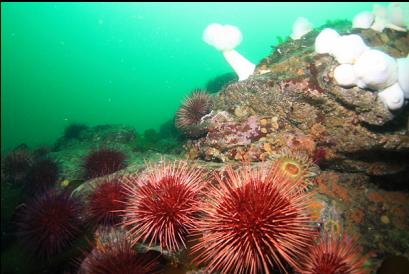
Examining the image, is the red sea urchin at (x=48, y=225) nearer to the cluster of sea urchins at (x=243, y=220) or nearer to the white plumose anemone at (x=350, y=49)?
the cluster of sea urchins at (x=243, y=220)

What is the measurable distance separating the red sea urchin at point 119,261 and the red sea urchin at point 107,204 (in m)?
0.60

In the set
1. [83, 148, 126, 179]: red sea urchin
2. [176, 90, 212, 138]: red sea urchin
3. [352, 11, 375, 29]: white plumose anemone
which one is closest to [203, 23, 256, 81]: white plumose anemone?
[176, 90, 212, 138]: red sea urchin

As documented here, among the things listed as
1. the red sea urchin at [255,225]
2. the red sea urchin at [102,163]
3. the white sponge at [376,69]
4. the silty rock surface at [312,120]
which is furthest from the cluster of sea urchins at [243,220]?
the red sea urchin at [102,163]

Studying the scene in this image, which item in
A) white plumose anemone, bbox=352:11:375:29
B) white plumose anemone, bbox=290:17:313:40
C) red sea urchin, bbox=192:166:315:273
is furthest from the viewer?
white plumose anemone, bbox=290:17:313:40

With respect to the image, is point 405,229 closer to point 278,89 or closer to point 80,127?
point 278,89

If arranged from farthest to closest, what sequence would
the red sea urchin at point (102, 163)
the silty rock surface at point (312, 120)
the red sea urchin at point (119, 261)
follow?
the red sea urchin at point (102, 163) < the silty rock surface at point (312, 120) < the red sea urchin at point (119, 261)

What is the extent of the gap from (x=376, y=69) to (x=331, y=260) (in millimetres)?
3313

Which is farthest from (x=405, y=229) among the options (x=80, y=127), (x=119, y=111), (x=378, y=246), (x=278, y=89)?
(x=119, y=111)

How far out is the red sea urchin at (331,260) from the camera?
321 cm

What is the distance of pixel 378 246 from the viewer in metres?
4.70

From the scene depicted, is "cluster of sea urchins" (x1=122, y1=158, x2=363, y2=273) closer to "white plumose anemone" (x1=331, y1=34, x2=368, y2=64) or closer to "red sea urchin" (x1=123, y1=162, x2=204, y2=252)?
"red sea urchin" (x1=123, y1=162, x2=204, y2=252)

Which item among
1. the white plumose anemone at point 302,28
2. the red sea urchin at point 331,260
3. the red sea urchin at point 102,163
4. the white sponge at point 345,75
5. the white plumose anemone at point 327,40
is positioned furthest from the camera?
the white plumose anemone at point 302,28

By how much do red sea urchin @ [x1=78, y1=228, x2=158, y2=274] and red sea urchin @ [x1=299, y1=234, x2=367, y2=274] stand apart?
7.08 feet

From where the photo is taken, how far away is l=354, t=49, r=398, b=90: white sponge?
4.59 metres
